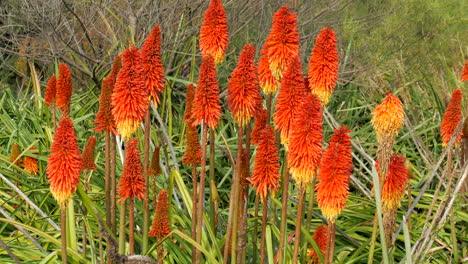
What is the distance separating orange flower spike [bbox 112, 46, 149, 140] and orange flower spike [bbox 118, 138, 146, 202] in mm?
76

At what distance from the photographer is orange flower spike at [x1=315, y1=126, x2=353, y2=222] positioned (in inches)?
95.5

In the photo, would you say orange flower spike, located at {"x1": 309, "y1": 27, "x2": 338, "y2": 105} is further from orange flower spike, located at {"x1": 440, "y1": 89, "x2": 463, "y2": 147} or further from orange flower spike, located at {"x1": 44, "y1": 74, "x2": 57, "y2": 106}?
orange flower spike, located at {"x1": 44, "y1": 74, "x2": 57, "y2": 106}

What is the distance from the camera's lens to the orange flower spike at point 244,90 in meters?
2.69

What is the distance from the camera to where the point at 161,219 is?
2898 mm

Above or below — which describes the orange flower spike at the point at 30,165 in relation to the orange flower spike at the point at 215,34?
below

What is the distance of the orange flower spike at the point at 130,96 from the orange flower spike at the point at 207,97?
22 cm

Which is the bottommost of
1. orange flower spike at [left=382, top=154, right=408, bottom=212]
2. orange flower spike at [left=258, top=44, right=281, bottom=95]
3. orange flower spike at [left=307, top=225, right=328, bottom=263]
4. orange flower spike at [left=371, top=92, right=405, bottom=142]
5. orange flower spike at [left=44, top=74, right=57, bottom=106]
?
orange flower spike at [left=307, top=225, right=328, bottom=263]

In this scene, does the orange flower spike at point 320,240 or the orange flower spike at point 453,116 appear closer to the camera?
the orange flower spike at point 320,240

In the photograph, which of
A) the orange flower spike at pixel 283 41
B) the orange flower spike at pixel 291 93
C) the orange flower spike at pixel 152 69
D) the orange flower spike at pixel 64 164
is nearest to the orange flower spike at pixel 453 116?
the orange flower spike at pixel 283 41

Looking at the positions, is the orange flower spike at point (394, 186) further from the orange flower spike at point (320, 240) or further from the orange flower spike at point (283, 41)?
the orange flower spike at point (283, 41)

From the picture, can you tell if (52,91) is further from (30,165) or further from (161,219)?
(161,219)

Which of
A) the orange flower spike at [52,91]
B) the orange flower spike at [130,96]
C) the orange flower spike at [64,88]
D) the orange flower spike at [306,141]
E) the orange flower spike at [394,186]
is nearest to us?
the orange flower spike at [306,141]

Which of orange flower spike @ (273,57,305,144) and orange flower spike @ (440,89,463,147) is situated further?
orange flower spike @ (440,89,463,147)

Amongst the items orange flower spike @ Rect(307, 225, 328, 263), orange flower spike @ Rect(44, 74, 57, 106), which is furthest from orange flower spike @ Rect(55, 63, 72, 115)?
orange flower spike @ Rect(307, 225, 328, 263)
